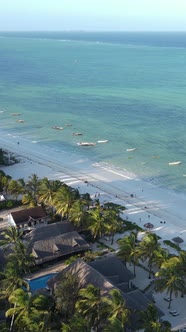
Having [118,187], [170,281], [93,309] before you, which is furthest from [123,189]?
[93,309]

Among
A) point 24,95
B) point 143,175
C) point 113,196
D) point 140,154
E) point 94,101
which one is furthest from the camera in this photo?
point 24,95

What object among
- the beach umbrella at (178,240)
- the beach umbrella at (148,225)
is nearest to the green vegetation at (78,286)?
the beach umbrella at (178,240)

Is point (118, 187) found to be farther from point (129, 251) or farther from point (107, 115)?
point (107, 115)

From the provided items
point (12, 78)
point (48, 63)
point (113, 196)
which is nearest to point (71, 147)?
point (113, 196)

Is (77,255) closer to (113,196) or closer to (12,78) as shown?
(113,196)

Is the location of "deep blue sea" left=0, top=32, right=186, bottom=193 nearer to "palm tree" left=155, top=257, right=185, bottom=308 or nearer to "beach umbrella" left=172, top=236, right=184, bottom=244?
"beach umbrella" left=172, top=236, right=184, bottom=244

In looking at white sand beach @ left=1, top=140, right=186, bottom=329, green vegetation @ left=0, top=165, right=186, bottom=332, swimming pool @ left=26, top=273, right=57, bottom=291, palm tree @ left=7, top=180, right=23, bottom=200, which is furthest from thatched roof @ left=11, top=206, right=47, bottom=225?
white sand beach @ left=1, top=140, right=186, bottom=329
